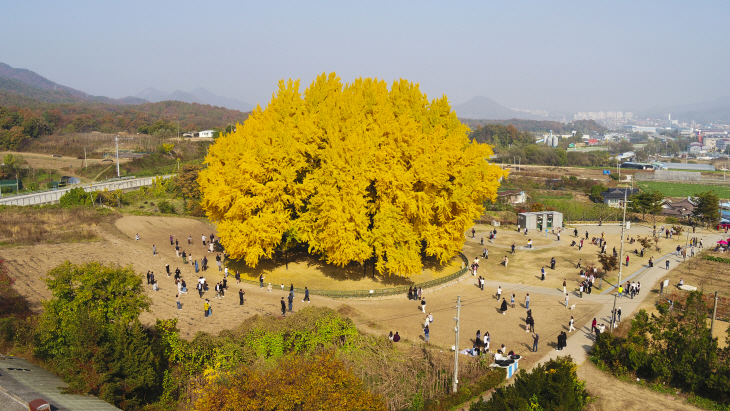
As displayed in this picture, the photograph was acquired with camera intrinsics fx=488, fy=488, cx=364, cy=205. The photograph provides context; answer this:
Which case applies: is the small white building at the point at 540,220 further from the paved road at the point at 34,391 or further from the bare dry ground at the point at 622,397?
the paved road at the point at 34,391

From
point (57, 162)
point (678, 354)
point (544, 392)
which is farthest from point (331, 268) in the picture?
→ point (57, 162)

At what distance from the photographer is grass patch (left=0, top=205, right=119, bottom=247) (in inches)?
1499

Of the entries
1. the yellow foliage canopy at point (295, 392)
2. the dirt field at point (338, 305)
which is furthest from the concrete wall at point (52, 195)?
the yellow foliage canopy at point (295, 392)

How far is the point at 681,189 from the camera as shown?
317 ft

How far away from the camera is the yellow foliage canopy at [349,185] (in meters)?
29.4

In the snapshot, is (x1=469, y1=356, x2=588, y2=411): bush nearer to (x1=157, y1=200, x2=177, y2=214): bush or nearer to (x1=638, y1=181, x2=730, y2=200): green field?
(x1=157, y1=200, x2=177, y2=214): bush

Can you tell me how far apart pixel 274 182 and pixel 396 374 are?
51.8 ft

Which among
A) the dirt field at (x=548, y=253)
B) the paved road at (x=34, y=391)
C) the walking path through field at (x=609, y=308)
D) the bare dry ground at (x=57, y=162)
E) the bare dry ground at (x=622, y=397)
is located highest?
the bare dry ground at (x=57, y=162)

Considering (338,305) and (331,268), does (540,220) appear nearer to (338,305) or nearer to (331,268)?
(331,268)

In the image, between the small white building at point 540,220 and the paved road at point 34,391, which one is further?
the small white building at point 540,220

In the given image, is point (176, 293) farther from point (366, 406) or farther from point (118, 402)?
point (366, 406)

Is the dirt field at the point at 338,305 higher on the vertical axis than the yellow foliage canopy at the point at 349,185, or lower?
lower

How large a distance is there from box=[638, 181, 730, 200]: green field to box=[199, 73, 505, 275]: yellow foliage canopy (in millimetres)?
73306

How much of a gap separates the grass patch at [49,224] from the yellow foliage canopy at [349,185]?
13.6 meters
